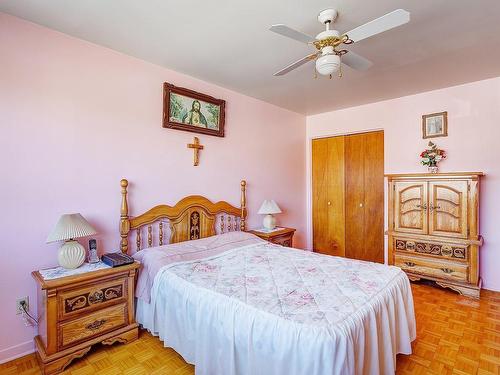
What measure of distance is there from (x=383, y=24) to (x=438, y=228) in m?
2.62

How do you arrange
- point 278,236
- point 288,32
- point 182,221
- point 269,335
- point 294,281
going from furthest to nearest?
point 278,236
point 182,221
point 294,281
point 288,32
point 269,335

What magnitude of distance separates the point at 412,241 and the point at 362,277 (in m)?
1.85

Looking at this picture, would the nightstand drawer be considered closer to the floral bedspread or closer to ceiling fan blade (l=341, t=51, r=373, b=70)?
the floral bedspread

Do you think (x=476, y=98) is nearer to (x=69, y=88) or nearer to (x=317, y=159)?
(x=317, y=159)

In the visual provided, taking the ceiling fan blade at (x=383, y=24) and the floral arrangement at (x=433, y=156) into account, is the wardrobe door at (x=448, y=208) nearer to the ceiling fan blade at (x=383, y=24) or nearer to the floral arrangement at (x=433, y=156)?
the floral arrangement at (x=433, y=156)

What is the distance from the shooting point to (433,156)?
3461 mm

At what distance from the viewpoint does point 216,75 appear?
305 centimetres

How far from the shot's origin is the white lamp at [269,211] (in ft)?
12.0

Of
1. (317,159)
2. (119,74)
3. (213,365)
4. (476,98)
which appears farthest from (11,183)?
(476,98)

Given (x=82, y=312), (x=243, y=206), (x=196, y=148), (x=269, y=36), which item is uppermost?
(x=269, y=36)

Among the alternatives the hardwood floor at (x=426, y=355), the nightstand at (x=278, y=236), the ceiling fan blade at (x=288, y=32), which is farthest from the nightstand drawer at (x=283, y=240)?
the ceiling fan blade at (x=288, y=32)

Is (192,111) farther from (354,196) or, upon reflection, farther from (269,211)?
(354,196)

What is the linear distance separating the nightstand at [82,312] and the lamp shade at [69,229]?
0.27 metres

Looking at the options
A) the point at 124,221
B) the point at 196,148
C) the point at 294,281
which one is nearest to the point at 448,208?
the point at 294,281
